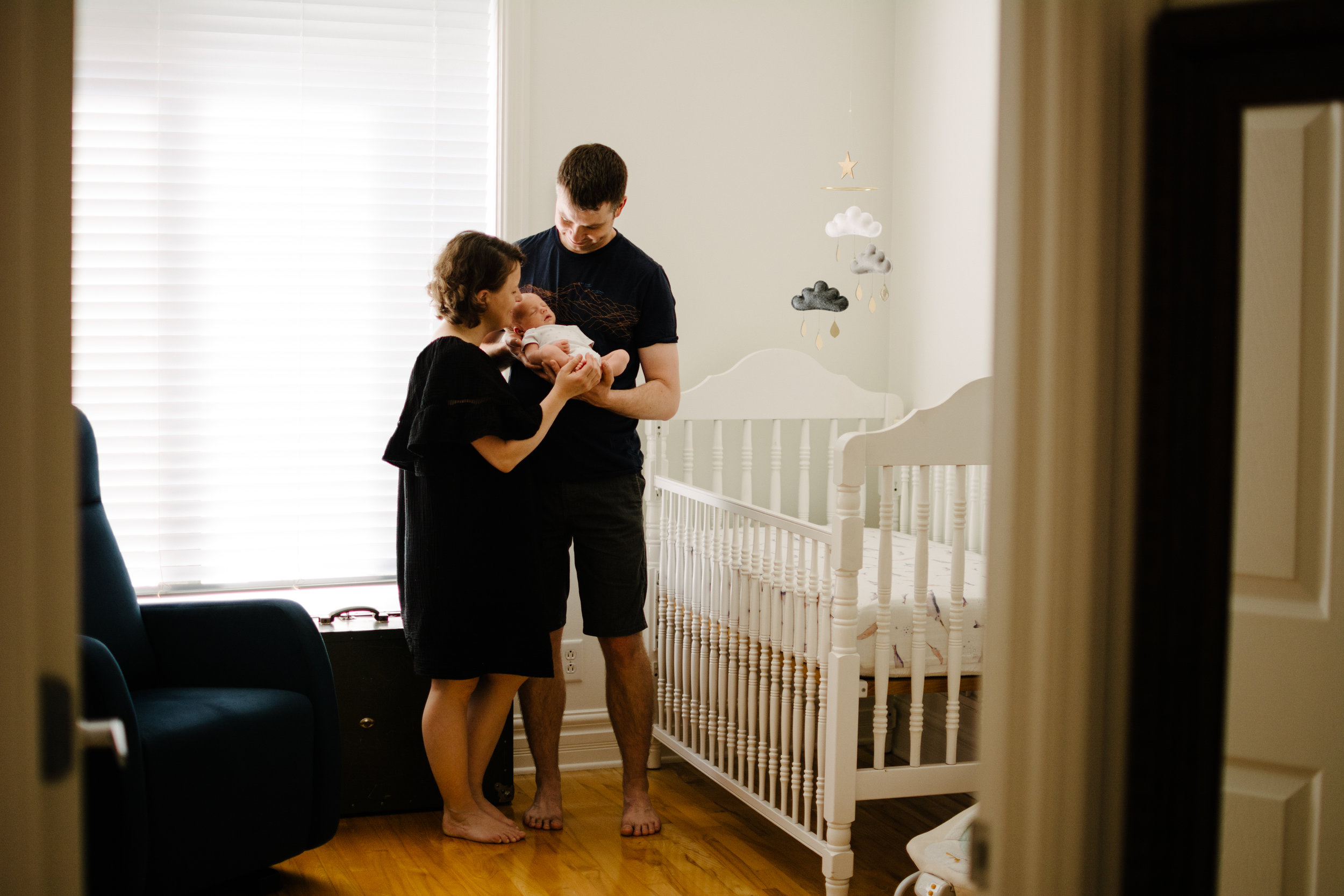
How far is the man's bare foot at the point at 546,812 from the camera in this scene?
7.97ft

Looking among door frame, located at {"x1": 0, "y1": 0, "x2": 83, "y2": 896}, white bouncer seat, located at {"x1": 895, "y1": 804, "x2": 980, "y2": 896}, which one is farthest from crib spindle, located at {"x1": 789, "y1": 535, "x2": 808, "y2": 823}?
door frame, located at {"x1": 0, "y1": 0, "x2": 83, "y2": 896}

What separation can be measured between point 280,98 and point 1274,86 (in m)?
2.57

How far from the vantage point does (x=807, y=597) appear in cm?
209

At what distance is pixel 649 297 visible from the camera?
2.36 meters

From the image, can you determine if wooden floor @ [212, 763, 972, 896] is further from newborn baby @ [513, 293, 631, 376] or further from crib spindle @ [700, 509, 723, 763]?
newborn baby @ [513, 293, 631, 376]

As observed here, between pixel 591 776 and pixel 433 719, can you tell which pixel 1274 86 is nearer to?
pixel 433 719

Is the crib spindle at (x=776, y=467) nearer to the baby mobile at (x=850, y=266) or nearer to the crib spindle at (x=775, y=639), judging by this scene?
the baby mobile at (x=850, y=266)

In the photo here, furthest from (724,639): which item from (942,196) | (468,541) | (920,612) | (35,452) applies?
(35,452)

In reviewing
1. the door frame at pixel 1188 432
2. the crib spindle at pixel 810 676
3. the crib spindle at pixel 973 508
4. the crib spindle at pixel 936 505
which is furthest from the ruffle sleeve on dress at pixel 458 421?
the door frame at pixel 1188 432

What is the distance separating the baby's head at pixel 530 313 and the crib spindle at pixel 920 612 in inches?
35.4

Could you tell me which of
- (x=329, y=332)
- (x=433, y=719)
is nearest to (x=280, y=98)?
(x=329, y=332)

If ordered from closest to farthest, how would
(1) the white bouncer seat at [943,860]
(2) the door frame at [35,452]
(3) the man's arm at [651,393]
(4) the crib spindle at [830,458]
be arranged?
(2) the door frame at [35,452], (1) the white bouncer seat at [943,860], (3) the man's arm at [651,393], (4) the crib spindle at [830,458]

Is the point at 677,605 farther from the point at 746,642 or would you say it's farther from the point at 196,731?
the point at 196,731

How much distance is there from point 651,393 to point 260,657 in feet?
3.35
